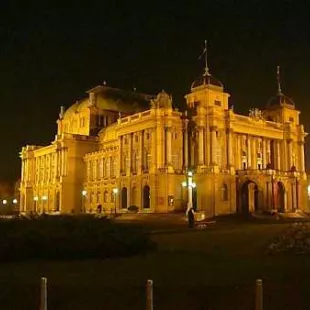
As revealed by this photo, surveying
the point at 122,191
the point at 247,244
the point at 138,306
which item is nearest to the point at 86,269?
the point at 138,306

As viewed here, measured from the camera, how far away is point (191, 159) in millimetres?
96062

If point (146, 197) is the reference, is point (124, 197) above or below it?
above

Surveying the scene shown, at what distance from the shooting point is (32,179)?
13988 centimetres

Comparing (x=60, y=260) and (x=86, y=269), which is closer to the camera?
(x=86, y=269)

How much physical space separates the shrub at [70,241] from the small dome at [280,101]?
94274 mm

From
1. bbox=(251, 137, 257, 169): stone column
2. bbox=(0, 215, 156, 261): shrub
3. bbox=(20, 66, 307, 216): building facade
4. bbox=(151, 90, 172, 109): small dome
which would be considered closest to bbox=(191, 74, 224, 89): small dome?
Answer: bbox=(20, 66, 307, 216): building facade

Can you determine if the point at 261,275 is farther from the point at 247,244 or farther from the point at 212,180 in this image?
the point at 212,180

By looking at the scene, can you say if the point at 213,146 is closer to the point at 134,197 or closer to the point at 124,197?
the point at 134,197

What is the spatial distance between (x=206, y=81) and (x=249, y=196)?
23.3m

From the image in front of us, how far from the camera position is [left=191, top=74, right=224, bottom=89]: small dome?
3812 inches

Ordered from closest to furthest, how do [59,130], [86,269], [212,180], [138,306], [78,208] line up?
[138,306] → [86,269] → [212,180] → [78,208] → [59,130]

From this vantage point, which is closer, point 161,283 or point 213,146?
point 161,283

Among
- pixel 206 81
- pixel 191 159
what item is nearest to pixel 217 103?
pixel 206 81

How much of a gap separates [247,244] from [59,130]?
112 meters
